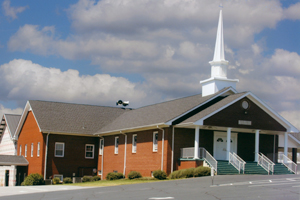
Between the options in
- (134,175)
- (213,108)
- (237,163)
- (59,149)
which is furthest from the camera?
(59,149)

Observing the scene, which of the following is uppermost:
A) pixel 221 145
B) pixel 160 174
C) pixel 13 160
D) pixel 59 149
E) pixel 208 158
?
pixel 221 145

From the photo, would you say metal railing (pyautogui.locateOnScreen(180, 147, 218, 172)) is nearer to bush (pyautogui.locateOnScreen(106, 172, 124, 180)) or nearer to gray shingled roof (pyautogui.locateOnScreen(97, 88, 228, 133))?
gray shingled roof (pyautogui.locateOnScreen(97, 88, 228, 133))

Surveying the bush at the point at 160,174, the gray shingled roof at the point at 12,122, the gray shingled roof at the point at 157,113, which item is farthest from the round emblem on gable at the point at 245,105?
the gray shingled roof at the point at 12,122

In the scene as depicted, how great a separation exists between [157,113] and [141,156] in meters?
4.05

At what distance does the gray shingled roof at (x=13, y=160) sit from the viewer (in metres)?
43.2

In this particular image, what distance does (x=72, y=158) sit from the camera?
4350 centimetres

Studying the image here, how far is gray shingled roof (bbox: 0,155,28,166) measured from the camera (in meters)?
43.2

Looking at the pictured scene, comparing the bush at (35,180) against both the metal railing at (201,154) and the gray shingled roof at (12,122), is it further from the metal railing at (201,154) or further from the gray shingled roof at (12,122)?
the gray shingled roof at (12,122)

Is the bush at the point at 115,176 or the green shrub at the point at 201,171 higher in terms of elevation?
the green shrub at the point at 201,171

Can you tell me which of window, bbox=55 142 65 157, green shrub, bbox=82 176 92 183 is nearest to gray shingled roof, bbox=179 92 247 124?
green shrub, bbox=82 176 92 183

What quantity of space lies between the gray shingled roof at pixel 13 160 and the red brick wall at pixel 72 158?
4.27m

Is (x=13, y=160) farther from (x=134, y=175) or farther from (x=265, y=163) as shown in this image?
(x=265, y=163)

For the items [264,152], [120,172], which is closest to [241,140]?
[264,152]

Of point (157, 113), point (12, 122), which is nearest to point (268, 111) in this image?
point (157, 113)
